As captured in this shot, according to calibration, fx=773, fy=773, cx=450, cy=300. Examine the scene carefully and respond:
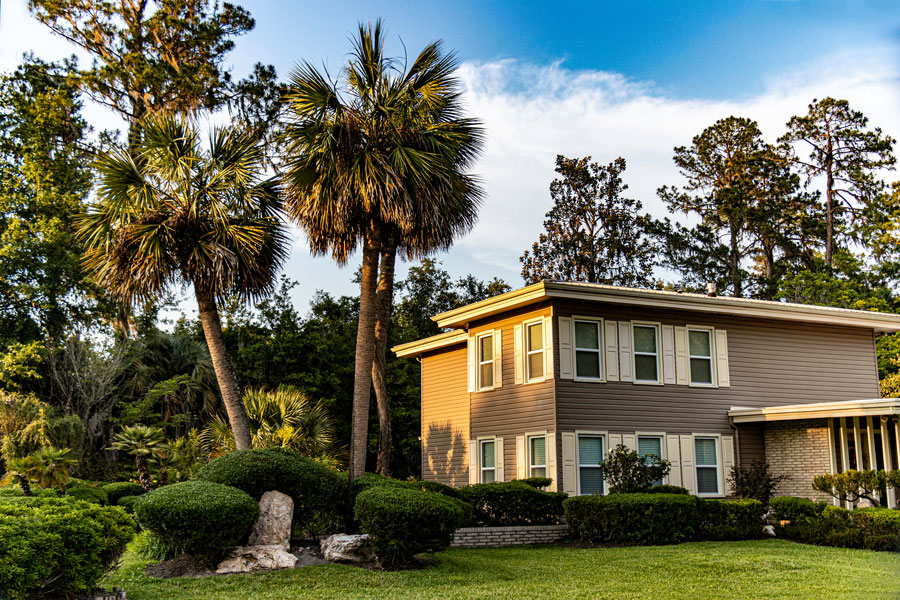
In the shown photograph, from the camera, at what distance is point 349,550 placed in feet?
36.4

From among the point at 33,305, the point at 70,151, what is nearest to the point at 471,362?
the point at 33,305

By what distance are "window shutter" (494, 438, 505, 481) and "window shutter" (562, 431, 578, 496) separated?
7.78ft

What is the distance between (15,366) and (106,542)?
1291 centimetres

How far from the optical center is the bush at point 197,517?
963 cm

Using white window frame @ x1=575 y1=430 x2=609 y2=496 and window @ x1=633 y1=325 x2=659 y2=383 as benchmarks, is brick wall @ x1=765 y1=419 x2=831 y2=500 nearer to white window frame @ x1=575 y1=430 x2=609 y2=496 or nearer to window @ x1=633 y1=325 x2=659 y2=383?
window @ x1=633 y1=325 x2=659 y2=383

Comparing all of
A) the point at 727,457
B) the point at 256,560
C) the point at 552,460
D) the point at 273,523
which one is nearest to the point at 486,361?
the point at 552,460

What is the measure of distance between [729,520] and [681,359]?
15.7 ft

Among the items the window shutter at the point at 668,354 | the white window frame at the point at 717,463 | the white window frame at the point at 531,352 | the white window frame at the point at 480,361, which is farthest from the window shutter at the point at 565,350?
the white window frame at the point at 717,463

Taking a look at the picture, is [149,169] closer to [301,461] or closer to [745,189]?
[301,461]

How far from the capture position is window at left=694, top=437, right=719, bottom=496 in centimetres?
1811

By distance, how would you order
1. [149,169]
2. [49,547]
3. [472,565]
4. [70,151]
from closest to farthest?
[49,547], [472,565], [149,169], [70,151]

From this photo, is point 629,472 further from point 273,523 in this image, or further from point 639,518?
point 273,523

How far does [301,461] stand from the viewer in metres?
12.2

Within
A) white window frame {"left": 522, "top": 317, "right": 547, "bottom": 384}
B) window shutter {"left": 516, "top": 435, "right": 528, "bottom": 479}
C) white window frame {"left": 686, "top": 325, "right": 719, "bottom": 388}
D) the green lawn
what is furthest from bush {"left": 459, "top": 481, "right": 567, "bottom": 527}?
white window frame {"left": 686, "top": 325, "right": 719, "bottom": 388}
